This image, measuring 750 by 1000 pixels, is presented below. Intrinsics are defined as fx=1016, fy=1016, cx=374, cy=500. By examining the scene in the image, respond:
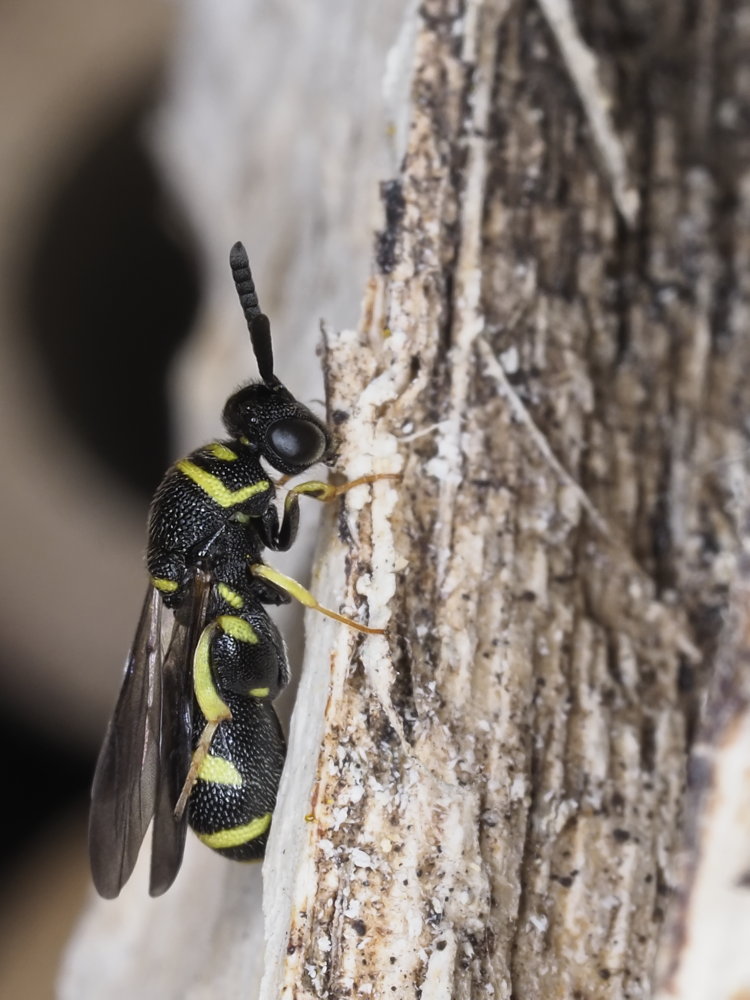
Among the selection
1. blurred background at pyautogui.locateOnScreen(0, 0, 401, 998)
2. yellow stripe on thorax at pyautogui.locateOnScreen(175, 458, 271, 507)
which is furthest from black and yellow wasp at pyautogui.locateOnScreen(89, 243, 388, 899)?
blurred background at pyautogui.locateOnScreen(0, 0, 401, 998)

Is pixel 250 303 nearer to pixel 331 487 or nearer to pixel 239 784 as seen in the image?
pixel 331 487

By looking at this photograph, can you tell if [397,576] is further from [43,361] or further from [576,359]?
[43,361]

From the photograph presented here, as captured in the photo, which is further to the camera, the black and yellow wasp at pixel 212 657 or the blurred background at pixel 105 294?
the blurred background at pixel 105 294

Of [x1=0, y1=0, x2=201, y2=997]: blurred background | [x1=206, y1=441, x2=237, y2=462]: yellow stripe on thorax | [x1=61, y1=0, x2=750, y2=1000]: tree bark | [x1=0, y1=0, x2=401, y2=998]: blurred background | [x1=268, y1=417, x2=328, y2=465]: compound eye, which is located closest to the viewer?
[x1=61, y1=0, x2=750, y2=1000]: tree bark

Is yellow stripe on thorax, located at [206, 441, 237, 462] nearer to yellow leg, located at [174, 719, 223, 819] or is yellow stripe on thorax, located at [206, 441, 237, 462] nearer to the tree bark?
the tree bark

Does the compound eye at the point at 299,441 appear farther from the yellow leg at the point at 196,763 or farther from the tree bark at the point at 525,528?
the yellow leg at the point at 196,763

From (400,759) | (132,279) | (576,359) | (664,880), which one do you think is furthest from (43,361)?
(664,880)

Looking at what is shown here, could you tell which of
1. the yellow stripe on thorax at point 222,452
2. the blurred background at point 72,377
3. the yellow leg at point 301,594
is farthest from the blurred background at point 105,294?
the yellow leg at point 301,594
